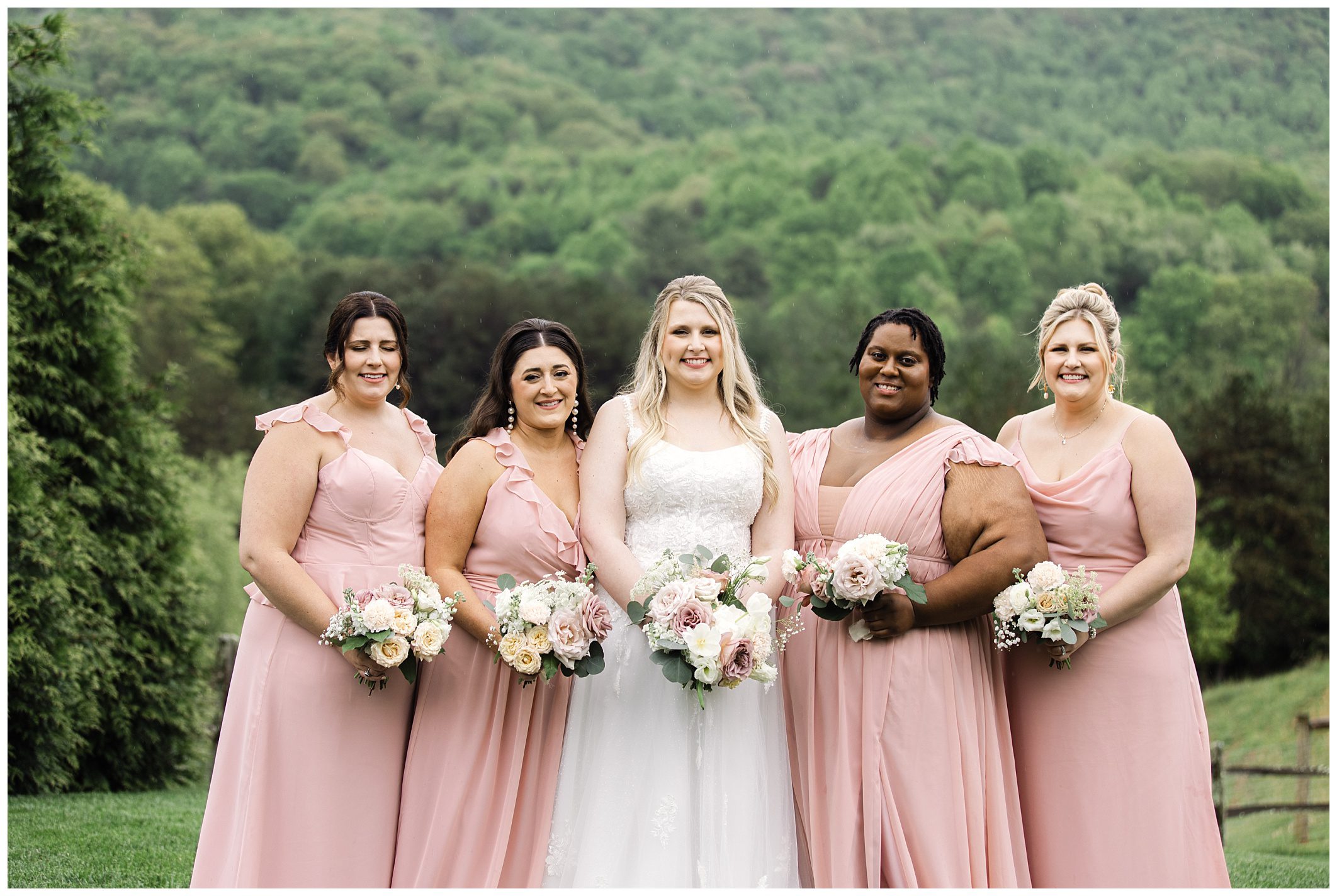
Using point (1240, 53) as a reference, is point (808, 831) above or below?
below

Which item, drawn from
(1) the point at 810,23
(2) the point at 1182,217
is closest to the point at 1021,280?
(2) the point at 1182,217

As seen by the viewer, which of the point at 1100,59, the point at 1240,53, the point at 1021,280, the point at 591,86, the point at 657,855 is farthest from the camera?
the point at 591,86

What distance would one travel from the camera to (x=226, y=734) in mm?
5941

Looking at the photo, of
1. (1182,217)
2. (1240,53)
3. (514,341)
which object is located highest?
(1240,53)

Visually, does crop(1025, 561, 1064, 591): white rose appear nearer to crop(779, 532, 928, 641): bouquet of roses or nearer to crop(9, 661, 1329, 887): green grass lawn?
crop(779, 532, 928, 641): bouquet of roses

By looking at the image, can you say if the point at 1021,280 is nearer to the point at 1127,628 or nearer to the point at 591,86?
the point at 591,86

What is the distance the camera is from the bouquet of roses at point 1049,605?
222 inches

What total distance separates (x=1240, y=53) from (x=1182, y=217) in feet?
34.6

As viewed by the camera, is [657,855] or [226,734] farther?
[226,734]

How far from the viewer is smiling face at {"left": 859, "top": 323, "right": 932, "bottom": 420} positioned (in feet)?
19.8

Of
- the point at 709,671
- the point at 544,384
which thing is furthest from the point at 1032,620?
the point at 544,384

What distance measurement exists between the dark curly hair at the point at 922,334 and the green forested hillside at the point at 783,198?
83.6 feet

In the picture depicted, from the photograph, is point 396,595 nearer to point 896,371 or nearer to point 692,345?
point 692,345

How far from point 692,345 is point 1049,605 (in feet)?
6.70
